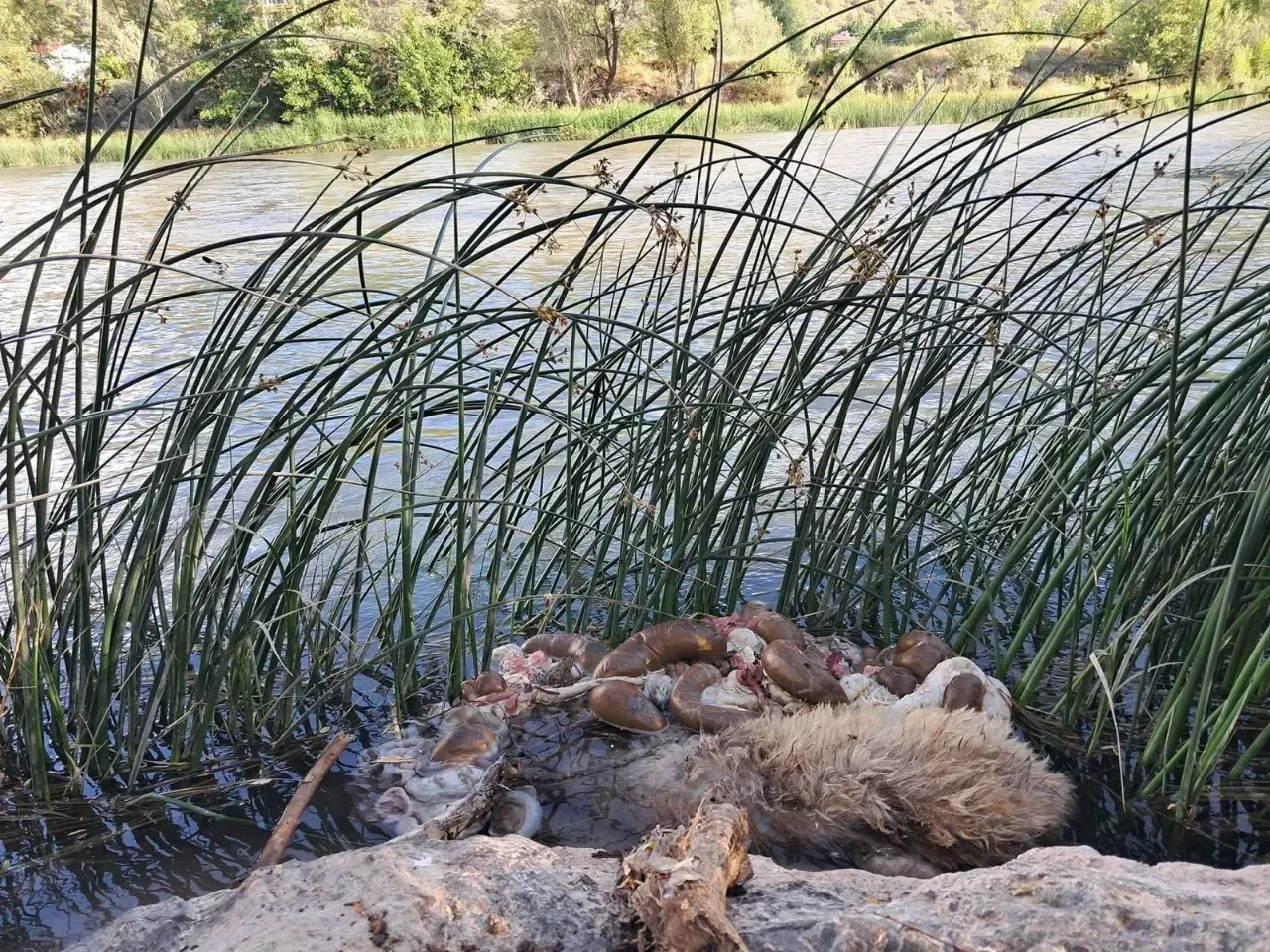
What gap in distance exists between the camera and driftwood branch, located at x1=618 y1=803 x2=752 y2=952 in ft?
4.34

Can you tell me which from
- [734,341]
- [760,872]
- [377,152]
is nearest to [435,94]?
[377,152]

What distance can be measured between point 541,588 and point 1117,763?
5.67 feet

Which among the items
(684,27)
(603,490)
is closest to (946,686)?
(603,490)

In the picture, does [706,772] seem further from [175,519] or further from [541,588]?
[175,519]

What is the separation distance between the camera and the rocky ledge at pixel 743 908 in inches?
52.0

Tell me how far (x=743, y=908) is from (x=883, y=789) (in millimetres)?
668

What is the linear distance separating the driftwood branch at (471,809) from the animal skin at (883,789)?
321mm

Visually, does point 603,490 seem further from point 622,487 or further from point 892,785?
point 892,785

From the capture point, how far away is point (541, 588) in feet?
11.1

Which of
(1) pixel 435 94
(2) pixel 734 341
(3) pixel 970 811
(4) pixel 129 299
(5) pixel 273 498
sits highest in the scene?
(1) pixel 435 94

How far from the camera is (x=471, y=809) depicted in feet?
6.85

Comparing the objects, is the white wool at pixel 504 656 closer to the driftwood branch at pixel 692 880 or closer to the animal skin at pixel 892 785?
the animal skin at pixel 892 785

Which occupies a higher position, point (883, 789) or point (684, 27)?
point (684, 27)

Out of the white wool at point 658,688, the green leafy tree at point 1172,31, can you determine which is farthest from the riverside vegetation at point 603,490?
the green leafy tree at point 1172,31
